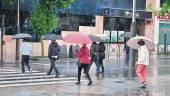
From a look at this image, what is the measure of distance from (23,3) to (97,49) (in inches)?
737

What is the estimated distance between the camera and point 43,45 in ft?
140

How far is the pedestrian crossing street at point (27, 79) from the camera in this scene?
20.8 metres

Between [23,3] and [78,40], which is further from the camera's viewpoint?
[23,3]

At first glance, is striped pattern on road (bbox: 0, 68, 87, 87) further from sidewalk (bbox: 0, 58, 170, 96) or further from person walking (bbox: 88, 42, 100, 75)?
person walking (bbox: 88, 42, 100, 75)

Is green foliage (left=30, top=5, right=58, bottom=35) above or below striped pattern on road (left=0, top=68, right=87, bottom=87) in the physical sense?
above

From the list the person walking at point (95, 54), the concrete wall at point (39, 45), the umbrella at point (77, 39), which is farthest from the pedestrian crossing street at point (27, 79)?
the concrete wall at point (39, 45)

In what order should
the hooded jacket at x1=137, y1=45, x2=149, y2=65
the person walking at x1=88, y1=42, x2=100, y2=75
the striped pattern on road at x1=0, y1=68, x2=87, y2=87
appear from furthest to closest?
the person walking at x1=88, y1=42, x2=100, y2=75 → the striped pattern on road at x1=0, y1=68, x2=87, y2=87 → the hooded jacket at x1=137, y1=45, x2=149, y2=65

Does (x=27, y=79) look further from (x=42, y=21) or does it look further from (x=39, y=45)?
(x=39, y=45)

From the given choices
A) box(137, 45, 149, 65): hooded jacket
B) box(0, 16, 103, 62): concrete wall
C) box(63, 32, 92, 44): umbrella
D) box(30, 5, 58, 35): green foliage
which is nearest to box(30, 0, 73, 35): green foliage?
box(30, 5, 58, 35): green foliage

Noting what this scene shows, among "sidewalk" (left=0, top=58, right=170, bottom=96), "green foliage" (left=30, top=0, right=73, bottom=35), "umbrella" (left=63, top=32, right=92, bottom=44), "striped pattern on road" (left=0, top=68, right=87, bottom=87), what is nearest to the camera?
"sidewalk" (left=0, top=58, right=170, bottom=96)

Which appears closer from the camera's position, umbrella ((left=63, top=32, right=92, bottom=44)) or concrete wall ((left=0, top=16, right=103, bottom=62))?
umbrella ((left=63, top=32, right=92, bottom=44))

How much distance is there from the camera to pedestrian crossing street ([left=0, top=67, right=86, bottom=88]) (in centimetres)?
2081

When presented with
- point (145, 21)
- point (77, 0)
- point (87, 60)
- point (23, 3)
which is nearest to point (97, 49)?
point (87, 60)

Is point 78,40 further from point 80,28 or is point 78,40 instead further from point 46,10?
point 80,28
